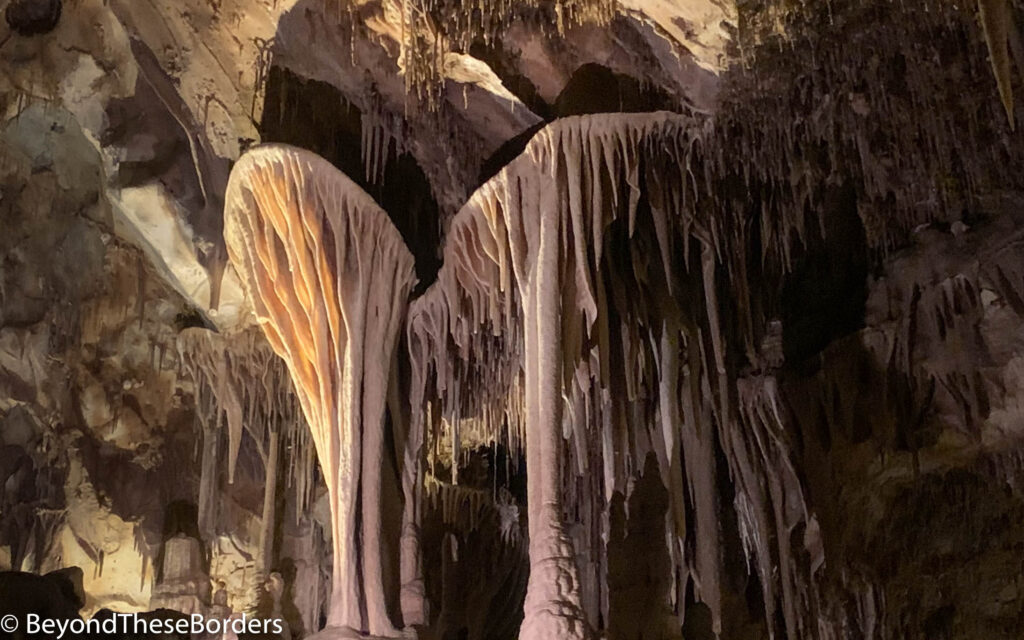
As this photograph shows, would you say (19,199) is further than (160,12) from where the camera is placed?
Yes

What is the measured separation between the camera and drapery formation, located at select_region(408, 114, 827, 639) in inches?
199

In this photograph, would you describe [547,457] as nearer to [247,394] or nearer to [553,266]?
[553,266]

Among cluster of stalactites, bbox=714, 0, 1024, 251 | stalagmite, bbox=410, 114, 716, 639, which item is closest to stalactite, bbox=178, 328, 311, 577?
stalagmite, bbox=410, 114, 716, 639

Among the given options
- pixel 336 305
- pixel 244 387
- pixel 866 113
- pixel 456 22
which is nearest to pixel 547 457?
pixel 336 305

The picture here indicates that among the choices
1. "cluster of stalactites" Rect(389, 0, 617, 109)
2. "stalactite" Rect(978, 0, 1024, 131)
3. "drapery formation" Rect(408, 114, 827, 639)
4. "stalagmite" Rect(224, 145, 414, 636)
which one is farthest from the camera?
"stalagmite" Rect(224, 145, 414, 636)

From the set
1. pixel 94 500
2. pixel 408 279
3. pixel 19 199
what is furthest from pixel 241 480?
pixel 408 279

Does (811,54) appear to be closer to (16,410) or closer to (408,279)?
(408,279)

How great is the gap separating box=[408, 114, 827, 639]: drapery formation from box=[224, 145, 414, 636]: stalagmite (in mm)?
583

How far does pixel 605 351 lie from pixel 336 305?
185 cm

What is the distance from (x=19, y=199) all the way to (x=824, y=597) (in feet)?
31.2

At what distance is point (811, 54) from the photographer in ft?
19.3

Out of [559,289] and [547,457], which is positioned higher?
[559,289]

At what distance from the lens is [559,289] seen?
514cm

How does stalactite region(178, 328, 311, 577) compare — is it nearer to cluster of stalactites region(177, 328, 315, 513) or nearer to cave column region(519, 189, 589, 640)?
cluster of stalactites region(177, 328, 315, 513)
